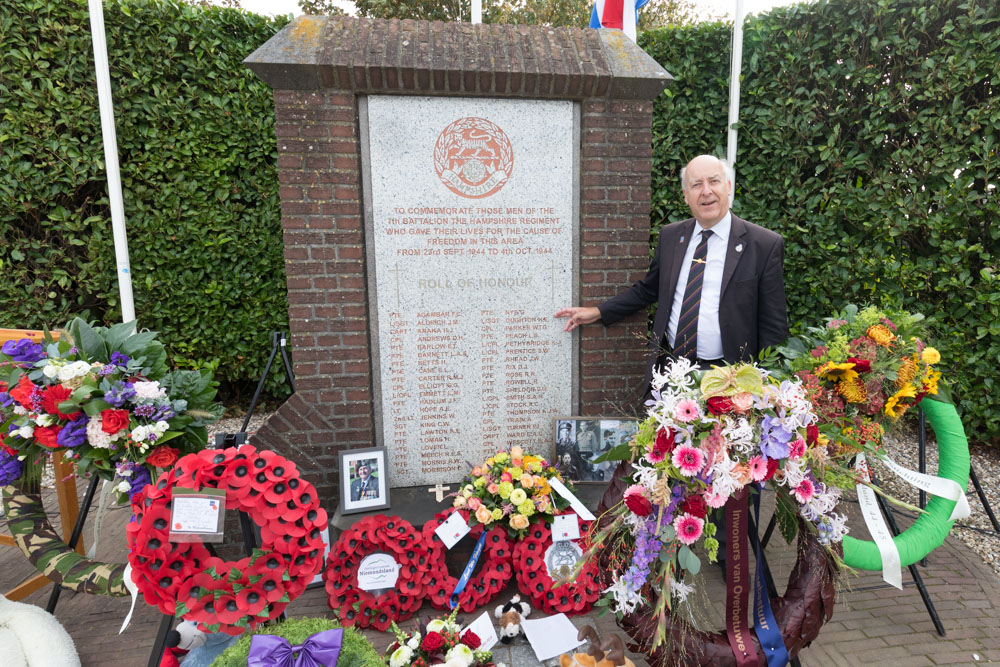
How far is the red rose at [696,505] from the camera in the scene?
5.71 ft

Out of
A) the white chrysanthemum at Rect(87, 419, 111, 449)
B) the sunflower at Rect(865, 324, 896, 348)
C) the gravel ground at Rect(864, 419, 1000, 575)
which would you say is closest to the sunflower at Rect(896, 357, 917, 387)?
the sunflower at Rect(865, 324, 896, 348)

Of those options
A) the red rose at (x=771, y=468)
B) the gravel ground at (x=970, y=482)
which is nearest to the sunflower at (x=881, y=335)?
the gravel ground at (x=970, y=482)

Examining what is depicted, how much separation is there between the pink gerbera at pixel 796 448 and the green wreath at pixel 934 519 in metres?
0.95

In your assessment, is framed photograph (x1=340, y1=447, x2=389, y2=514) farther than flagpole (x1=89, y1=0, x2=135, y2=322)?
No

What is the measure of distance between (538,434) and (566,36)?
2.58 metres

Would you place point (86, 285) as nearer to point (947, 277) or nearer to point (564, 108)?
point (564, 108)

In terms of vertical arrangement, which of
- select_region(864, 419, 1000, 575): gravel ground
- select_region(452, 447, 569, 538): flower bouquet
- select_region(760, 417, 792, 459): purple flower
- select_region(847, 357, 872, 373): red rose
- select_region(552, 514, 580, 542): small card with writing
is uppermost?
select_region(847, 357, 872, 373): red rose

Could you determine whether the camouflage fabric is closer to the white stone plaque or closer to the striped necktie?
the white stone plaque

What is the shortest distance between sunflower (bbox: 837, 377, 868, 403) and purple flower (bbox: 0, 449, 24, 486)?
3.94m

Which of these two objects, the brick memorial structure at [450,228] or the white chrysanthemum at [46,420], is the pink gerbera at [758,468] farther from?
the white chrysanthemum at [46,420]

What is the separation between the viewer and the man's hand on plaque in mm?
3309

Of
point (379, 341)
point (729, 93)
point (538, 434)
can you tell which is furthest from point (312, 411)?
point (729, 93)

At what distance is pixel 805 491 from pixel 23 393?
3381 millimetres

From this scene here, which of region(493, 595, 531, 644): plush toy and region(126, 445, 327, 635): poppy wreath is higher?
region(126, 445, 327, 635): poppy wreath
